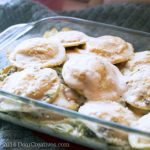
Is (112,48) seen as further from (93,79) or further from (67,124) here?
(67,124)

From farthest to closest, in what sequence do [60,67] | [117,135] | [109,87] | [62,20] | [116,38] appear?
1. [62,20]
2. [116,38]
3. [60,67]
4. [109,87]
5. [117,135]

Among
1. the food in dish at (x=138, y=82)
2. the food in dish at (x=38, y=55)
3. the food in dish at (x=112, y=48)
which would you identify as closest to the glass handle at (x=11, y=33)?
the food in dish at (x=38, y=55)

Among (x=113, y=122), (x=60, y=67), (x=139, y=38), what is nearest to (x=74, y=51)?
(x=60, y=67)

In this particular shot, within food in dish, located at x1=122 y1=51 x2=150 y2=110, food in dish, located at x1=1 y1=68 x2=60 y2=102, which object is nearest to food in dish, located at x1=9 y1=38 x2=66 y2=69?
food in dish, located at x1=1 y1=68 x2=60 y2=102

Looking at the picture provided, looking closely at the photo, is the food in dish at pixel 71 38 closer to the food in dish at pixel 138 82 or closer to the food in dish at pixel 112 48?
the food in dish at pixel 112 48

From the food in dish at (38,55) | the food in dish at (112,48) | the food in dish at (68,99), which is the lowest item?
the food in dish at (112,48)

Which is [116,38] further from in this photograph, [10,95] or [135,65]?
[10,95]

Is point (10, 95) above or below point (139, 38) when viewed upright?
above
